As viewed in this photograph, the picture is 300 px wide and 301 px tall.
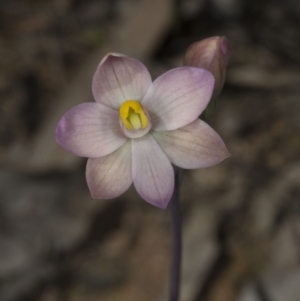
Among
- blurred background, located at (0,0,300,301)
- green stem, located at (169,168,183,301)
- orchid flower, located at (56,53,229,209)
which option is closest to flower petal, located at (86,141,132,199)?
orchid flower, located at (56,53,229,209)

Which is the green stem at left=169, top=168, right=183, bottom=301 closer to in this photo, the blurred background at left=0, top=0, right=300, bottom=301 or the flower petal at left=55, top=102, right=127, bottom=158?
the flower petal at left=55, top=102, right=127, bottom=158

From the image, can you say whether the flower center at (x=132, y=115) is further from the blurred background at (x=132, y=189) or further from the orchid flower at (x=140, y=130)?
the blurred background at (x=132, y=189)

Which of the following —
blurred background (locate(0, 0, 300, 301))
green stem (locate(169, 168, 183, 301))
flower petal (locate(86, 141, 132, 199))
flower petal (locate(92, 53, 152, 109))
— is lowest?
blurred background (locate(0, 0, 300, 301))

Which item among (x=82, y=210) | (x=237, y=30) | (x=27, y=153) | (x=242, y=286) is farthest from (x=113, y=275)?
(x=237, y=30)

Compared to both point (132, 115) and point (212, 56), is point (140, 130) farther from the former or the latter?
point (212, 56)

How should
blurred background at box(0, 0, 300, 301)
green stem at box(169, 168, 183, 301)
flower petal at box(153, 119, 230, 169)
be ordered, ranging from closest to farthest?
flower petal at box(153, 119, 230, 169), green stem at box(169, 168, 183, 301), blurred background at box(0, 0, 300, 301)

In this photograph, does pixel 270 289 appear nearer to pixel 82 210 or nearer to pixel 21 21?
pixel 82 210

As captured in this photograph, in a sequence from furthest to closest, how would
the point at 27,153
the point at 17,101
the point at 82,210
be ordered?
the point at 17,101
the point at 27,153
the point at 82,210
